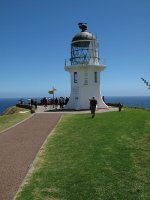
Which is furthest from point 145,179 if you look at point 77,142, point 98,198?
point 77,142

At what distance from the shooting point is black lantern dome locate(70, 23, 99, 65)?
4078cm

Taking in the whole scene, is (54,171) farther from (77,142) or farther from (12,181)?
(77,142)

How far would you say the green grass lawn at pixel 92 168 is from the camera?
9.67 meters

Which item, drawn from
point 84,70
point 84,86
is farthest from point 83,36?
point 84,86

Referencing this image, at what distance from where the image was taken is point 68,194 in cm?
952

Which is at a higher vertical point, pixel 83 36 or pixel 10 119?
pixel 83 36

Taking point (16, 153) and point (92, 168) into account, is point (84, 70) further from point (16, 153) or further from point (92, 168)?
point (92, 168)

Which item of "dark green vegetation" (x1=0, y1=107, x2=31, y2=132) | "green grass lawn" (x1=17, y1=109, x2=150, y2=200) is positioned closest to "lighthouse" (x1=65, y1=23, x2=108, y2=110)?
"dark green vegetation" (x1=0, y1=107, x2=31, y2=132)

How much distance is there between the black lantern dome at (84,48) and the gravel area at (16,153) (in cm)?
1928

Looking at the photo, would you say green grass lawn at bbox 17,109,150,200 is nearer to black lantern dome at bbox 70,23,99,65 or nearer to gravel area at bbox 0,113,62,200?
gravel area at bbox 0,113,62,200

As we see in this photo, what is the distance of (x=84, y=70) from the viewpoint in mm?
40625

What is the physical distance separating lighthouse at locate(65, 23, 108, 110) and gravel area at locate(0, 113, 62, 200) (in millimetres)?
18016

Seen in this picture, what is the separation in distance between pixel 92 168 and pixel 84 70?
95.6ft

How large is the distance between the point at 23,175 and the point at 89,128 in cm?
1094
